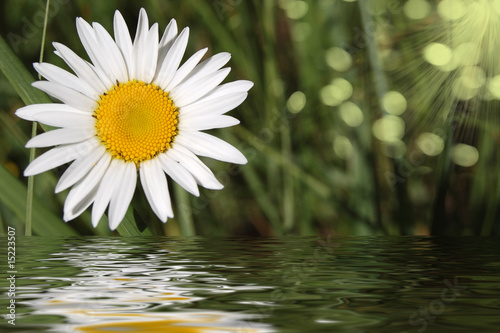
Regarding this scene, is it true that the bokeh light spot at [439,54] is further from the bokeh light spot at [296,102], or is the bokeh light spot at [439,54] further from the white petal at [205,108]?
the white petal at [205,108]

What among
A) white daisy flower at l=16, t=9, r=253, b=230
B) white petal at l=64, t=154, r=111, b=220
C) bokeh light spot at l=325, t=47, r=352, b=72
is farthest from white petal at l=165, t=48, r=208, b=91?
bokeh light spot at l=325, t=47, r=352, b=72

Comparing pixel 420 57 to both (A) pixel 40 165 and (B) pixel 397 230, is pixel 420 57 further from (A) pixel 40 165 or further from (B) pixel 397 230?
(A) pixel 40 165

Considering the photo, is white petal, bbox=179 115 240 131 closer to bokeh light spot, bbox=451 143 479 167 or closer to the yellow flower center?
the yellow flower center

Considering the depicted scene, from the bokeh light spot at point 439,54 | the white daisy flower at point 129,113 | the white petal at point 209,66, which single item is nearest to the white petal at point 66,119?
the white daisy flower at point 129,113

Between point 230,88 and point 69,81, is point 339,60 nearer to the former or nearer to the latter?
point 230,88

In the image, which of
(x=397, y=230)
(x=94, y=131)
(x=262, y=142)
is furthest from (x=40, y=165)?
(x=397, y=230)

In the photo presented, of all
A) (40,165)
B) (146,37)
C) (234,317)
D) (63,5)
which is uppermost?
(63,5)
